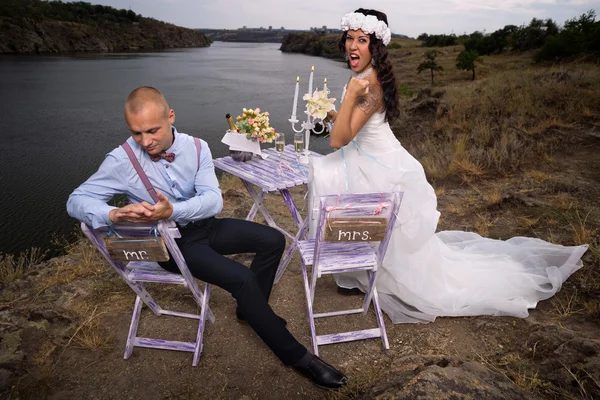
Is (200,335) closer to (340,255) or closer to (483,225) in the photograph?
(340,255)

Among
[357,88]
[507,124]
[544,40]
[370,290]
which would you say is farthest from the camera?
[544,40]

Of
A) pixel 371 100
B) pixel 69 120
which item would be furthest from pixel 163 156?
pixel 69 120

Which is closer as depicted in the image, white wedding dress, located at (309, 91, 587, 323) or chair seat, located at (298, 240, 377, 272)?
chair seat, located at (298, 240, 377, 272)

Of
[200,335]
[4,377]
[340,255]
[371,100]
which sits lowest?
[4,377]

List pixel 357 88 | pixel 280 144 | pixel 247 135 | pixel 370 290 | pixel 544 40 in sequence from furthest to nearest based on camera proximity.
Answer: pixel 544 40
pixel 280 144
pixel 247 135
pixel 370 290
pixel 357 88

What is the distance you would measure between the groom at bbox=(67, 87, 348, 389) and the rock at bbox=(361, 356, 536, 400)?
63 cm

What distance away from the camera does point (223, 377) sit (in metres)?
2.48

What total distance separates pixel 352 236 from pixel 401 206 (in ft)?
2.42

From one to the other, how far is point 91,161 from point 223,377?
11589 millimetres

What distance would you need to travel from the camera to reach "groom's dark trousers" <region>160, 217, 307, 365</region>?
7.66ft

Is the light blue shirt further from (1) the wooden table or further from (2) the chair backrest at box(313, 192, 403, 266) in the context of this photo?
(2) the chair backrest at box(313, 192, 403, 266)

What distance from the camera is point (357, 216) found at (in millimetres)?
2314

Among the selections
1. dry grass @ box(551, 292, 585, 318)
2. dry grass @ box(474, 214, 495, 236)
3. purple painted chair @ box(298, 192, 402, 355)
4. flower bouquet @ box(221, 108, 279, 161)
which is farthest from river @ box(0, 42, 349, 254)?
dry grass @ box(551, 292, 585, 318)

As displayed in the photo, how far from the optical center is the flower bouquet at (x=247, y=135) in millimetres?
3756
